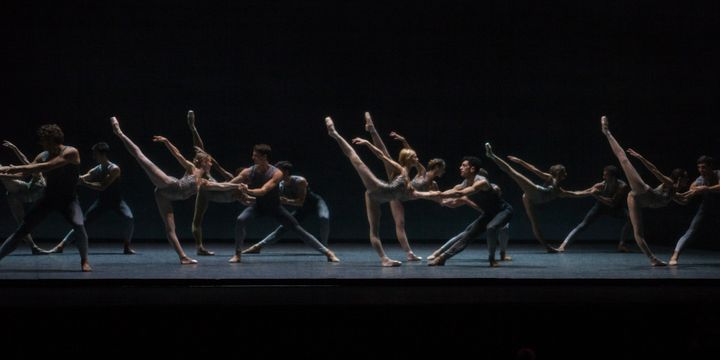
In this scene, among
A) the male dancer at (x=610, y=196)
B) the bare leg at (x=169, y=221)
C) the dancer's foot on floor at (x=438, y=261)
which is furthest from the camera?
the male dancer at (x=610, y=196)

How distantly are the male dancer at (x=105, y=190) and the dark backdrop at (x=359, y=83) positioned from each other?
2.42 m

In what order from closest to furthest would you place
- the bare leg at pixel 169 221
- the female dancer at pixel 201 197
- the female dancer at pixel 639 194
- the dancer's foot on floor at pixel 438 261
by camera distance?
the bare leg at pixel 169 221
the dancer's foot on floor at pixel 438 261
the female dancer at pixel 639 194
the female dancer at pixel 201 197

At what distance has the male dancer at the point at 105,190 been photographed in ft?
33.7

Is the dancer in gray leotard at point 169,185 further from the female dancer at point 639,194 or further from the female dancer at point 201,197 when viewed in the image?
the female dancer at point 639,194

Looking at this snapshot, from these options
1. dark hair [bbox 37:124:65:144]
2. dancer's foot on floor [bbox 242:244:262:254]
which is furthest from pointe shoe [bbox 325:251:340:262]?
dark hair [bbox 37:124:65:144]

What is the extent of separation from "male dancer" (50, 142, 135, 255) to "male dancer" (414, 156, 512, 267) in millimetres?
4101

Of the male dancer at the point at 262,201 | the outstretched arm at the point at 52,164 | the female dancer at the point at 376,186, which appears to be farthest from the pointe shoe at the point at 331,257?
the outstretched arm at the point at 52,164

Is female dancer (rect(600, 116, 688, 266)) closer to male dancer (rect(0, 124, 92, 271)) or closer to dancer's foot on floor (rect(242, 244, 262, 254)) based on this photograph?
dancer's foot on floor (rect(242, 244, 262, 254))

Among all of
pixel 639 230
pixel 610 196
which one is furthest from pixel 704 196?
pixel 610 196
